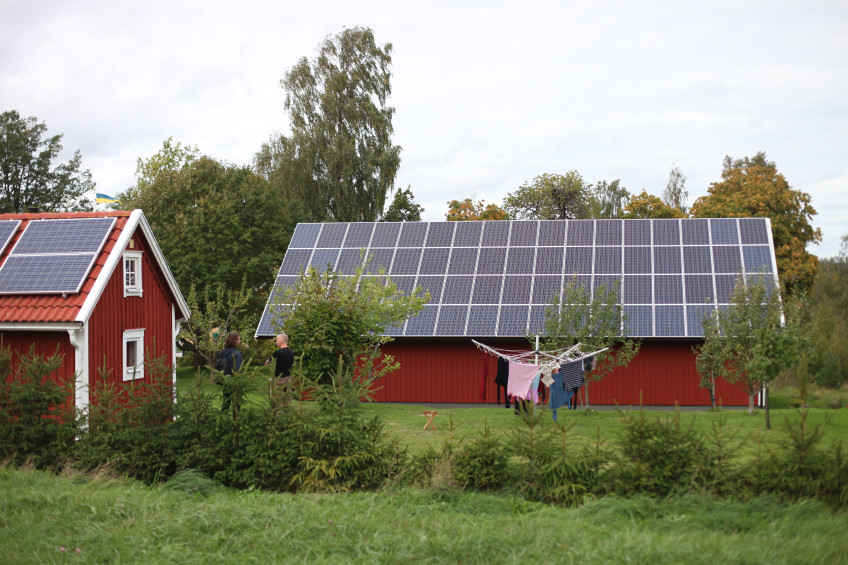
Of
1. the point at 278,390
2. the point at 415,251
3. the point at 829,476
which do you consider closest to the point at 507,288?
the point at 415,251

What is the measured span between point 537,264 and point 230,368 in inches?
643

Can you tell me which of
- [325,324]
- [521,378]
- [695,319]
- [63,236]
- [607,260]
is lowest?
[521,378]

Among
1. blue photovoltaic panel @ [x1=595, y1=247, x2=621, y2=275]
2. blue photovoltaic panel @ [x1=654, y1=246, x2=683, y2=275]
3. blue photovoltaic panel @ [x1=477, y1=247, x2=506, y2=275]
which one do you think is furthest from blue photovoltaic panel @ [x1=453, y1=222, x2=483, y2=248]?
blue photovoltaic panel @ [x1=654, y1=246, x2=683, y2=275]

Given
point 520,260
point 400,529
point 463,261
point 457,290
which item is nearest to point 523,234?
Result: point 520,260

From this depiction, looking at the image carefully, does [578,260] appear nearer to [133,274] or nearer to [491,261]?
[491,261]

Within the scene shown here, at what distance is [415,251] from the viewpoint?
28.6 meters

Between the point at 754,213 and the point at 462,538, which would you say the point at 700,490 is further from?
the point at 754,213

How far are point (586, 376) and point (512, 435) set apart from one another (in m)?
10.8

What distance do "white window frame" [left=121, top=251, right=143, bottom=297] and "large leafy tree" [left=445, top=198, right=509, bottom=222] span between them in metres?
31.3

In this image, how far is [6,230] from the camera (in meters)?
18.2

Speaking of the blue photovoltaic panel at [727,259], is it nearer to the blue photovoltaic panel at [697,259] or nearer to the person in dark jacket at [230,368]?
the blue photovoltaic panel at [697,259]

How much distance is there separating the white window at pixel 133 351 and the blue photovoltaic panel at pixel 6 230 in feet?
11.3

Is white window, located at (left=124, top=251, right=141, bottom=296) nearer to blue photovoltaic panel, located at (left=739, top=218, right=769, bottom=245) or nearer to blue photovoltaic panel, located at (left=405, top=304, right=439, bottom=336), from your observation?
blue photovoltaic panel, located at (left=405, top=304, right=439, bottom=336)

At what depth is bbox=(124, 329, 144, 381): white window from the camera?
1808 cm
